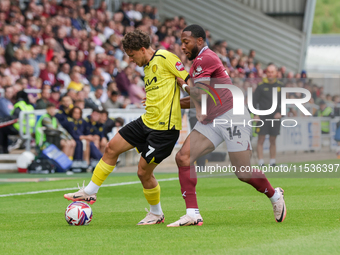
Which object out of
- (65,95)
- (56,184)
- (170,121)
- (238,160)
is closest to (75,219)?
(170,121)

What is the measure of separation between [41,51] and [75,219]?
33.9 feet

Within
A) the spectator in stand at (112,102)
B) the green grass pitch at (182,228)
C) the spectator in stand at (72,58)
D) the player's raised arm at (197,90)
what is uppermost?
the spectator in stand at (72,58)

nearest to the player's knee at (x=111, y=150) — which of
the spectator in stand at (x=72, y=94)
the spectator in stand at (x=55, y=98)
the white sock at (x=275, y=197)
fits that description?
the white sock at (x=275, y=197)

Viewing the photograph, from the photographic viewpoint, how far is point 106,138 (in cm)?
1509

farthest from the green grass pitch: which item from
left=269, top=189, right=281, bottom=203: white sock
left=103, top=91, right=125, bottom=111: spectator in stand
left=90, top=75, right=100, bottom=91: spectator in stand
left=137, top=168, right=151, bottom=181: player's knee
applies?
left=90, top=75, right=100, bottom=91: spectator in stand

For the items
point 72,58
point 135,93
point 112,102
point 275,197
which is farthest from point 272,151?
→ point 275,197

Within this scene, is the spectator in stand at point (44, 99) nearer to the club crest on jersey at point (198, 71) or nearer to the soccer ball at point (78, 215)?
the soccer ball at point (78, 215)

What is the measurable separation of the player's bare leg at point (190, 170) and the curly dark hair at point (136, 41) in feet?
3.93

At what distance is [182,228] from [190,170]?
675 mm

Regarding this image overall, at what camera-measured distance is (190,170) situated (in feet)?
20.7

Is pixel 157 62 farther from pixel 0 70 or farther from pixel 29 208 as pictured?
pixel 0 70

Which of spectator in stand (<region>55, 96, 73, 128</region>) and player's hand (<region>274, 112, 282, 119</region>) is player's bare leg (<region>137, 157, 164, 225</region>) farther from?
spectator in stand (<region>55, 96, 73, 128</region>)

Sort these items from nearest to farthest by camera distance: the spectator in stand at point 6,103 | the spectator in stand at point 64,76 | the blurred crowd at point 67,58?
the spectator in stand at point 6,103 → the blurred crowd at point 67,58 → the spectator in stand at point 64,76

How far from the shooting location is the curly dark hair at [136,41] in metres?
6.32
